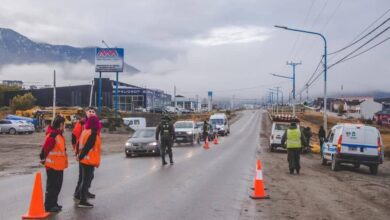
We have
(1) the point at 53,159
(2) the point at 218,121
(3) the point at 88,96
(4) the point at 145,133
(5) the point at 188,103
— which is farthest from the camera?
(5) the point at 188,103

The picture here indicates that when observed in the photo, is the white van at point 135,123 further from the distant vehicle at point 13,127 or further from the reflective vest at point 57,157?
the reflective vest at point 57,157

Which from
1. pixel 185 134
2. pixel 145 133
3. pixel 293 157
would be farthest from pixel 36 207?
pixel 185 134

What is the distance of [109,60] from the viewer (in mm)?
73312

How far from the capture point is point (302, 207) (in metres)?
11.4

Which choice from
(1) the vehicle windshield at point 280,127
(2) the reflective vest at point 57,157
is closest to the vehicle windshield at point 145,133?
(1) the vehicle windshield at point 280,127

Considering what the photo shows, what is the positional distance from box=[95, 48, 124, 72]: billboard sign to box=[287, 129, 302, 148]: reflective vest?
56.5 m

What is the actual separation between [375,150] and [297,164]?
155 inches

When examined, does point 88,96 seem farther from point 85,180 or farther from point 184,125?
point 85,180

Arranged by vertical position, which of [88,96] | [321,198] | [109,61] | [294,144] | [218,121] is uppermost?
[109,61]

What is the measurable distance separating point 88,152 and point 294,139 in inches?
385

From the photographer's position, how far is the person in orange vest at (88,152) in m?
10.5

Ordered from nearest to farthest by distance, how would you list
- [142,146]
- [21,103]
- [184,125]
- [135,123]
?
[142,146], [184,125], [135,123], [21,103]

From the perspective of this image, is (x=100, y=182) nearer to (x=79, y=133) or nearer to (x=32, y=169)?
(x=79, y=133)

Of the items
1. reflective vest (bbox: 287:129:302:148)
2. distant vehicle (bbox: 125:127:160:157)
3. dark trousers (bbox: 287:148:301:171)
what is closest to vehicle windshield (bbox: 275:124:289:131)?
distant vehicle (bbox: 125:127:160:157)
